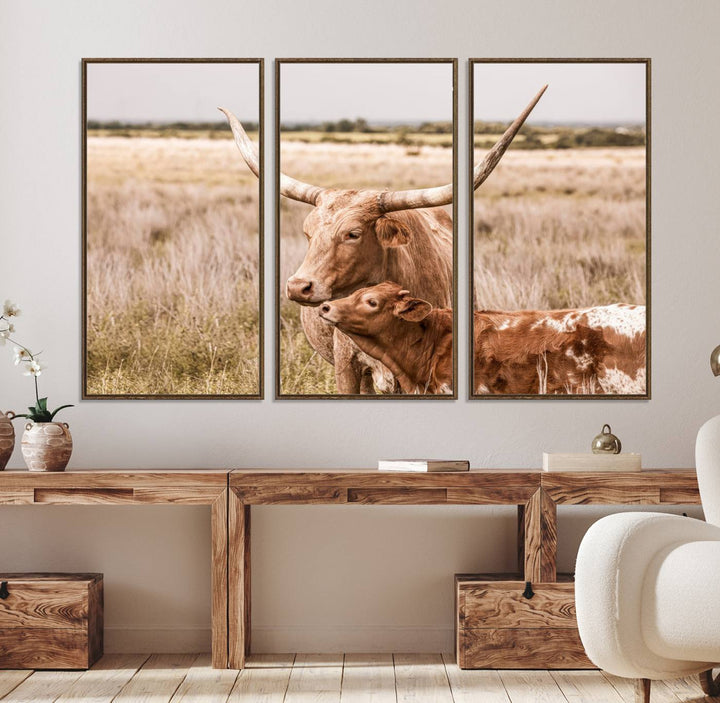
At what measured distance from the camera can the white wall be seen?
3656mm

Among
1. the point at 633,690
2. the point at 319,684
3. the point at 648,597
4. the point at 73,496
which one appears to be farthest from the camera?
the point at 73,496

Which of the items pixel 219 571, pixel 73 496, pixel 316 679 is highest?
pixel 73 496

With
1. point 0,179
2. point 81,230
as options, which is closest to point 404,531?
point 81,230

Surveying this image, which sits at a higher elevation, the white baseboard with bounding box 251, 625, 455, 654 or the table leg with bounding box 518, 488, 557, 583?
the table leg with bounding box 518, 488, 557, 583

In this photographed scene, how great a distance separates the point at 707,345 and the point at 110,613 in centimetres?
253

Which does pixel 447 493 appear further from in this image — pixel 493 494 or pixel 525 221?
pixel 525 221

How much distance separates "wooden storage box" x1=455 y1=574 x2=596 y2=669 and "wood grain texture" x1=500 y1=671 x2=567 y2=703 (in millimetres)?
49

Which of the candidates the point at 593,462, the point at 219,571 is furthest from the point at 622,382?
the point at 219,571

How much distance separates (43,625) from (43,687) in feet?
0.77

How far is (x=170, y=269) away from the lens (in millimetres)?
3697

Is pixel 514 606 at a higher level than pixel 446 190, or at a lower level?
lower

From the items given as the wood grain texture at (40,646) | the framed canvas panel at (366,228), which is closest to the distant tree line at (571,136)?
the framed canvas panel at (366,228)

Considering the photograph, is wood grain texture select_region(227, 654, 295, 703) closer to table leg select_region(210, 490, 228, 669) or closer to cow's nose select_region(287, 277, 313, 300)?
table leg select_region(210, 490, 228, 669)

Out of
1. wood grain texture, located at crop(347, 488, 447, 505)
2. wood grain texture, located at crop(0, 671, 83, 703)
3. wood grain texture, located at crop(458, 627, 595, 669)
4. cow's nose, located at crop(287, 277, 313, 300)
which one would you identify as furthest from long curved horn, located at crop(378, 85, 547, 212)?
wood grain texture, located at crop(0, 671, 83, 703)
